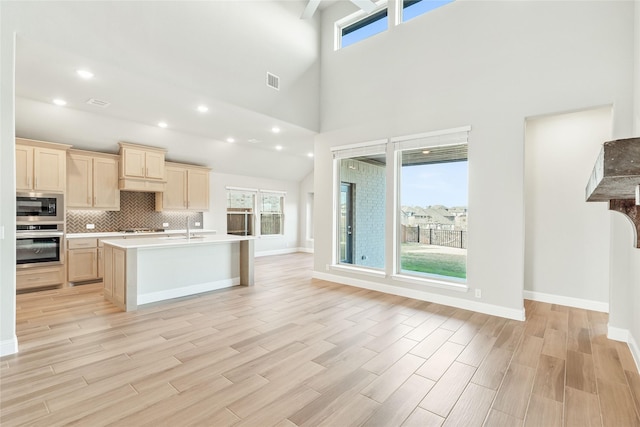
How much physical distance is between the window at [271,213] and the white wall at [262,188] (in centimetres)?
16

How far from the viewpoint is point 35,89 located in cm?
417

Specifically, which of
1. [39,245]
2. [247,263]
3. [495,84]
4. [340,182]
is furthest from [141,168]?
[495,84]

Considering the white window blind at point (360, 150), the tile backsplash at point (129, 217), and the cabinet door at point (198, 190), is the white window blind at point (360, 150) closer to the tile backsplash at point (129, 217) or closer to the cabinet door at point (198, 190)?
the tile backsplash at point (129, 217)

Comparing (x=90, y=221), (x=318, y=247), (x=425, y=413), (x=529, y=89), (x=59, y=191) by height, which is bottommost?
(x=425, y=413)

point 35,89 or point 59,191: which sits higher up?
point 35,89

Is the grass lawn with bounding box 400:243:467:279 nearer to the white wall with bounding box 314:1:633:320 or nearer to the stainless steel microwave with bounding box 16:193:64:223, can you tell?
the white wall with bounding box 314:1:633:320

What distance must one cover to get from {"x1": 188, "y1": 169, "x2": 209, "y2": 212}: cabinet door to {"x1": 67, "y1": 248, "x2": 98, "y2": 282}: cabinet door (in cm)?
225

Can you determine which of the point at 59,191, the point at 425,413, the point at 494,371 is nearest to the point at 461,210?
the point at 494,371

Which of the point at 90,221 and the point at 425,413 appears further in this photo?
the point at 90,221

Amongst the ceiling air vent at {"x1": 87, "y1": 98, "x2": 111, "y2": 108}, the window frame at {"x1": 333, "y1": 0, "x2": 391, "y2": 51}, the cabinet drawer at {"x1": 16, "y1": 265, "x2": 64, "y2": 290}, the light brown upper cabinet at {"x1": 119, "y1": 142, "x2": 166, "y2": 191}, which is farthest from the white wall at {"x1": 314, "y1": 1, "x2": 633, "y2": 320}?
the cabinet drawer at {"x1": 16, "y1": 265, "x2": 64, "y2": 290}

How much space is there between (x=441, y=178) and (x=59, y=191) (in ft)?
20.6

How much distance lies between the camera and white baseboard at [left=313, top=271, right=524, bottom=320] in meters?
3.85

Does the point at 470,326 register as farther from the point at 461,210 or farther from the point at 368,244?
the point at 368,244

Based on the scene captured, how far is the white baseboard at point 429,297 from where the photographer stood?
3848 mm
